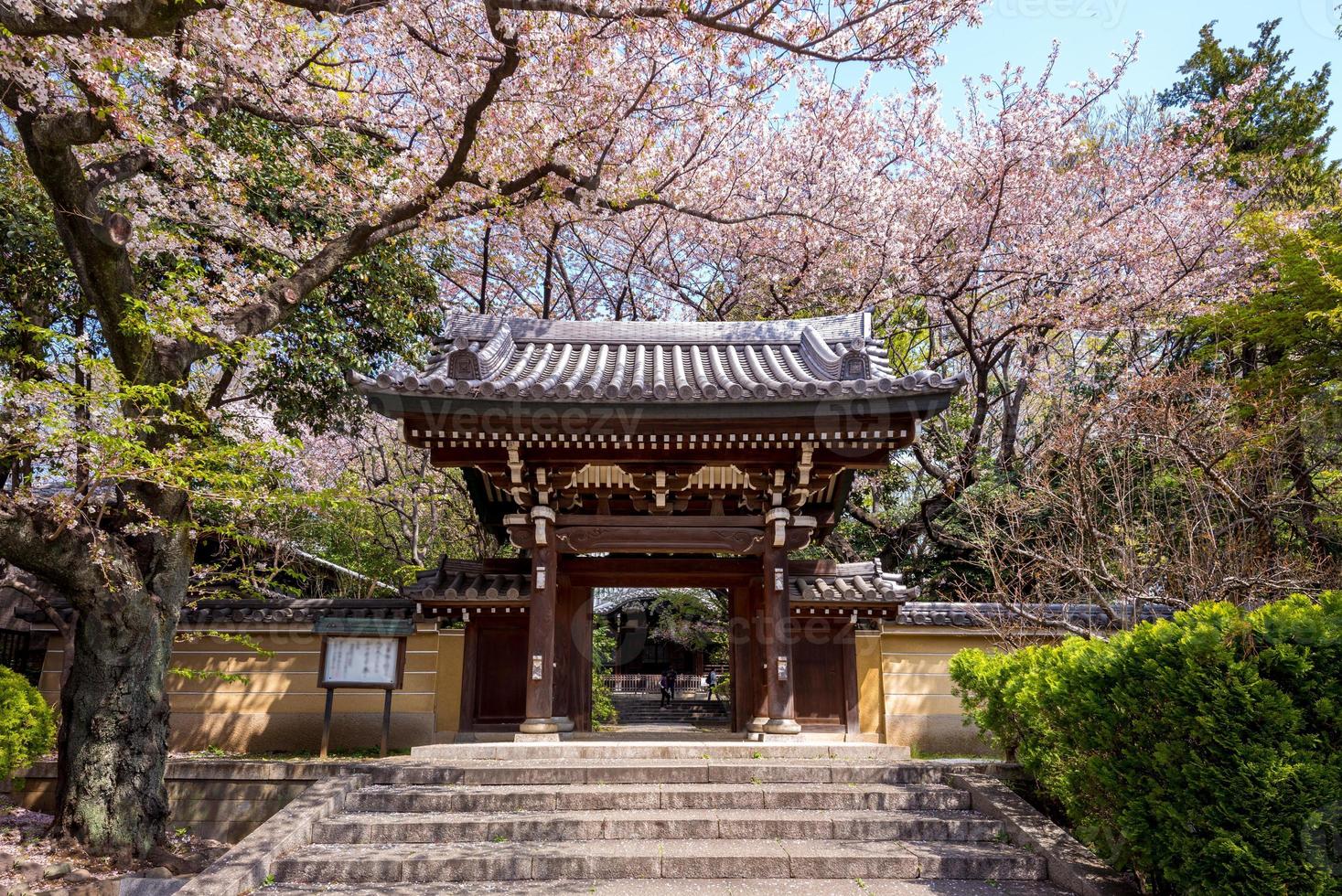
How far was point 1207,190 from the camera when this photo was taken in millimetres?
14039

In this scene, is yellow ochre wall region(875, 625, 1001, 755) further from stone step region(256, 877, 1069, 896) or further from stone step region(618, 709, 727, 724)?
stone step region(618, 709, 727, 724)

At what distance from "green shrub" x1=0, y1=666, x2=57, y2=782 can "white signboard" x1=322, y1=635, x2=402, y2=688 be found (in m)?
2.70

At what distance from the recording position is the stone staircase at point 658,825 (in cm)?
511

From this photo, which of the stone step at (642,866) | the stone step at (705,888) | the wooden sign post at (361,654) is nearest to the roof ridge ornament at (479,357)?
the wooden sign post at (361,654)

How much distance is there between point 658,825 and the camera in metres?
5.71

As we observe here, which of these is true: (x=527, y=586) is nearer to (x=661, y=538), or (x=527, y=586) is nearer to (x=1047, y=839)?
(x=661, y=538)

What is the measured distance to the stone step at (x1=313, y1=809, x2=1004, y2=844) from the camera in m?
5.67

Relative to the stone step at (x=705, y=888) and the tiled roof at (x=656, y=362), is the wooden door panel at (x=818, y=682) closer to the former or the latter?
the tiled roof at (x=656, y=362)

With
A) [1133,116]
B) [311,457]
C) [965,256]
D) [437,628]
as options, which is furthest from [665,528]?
[1133,116]

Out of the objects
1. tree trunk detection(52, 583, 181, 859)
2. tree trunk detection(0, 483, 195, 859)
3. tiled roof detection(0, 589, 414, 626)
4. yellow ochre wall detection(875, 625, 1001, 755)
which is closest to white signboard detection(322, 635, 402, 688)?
tiled roof detection(0, 589, 414, 626)

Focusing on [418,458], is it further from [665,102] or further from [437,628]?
[665,102]

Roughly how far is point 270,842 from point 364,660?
161 inches

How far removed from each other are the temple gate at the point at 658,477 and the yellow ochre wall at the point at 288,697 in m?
0.69

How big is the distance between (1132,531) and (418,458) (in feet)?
43.3
